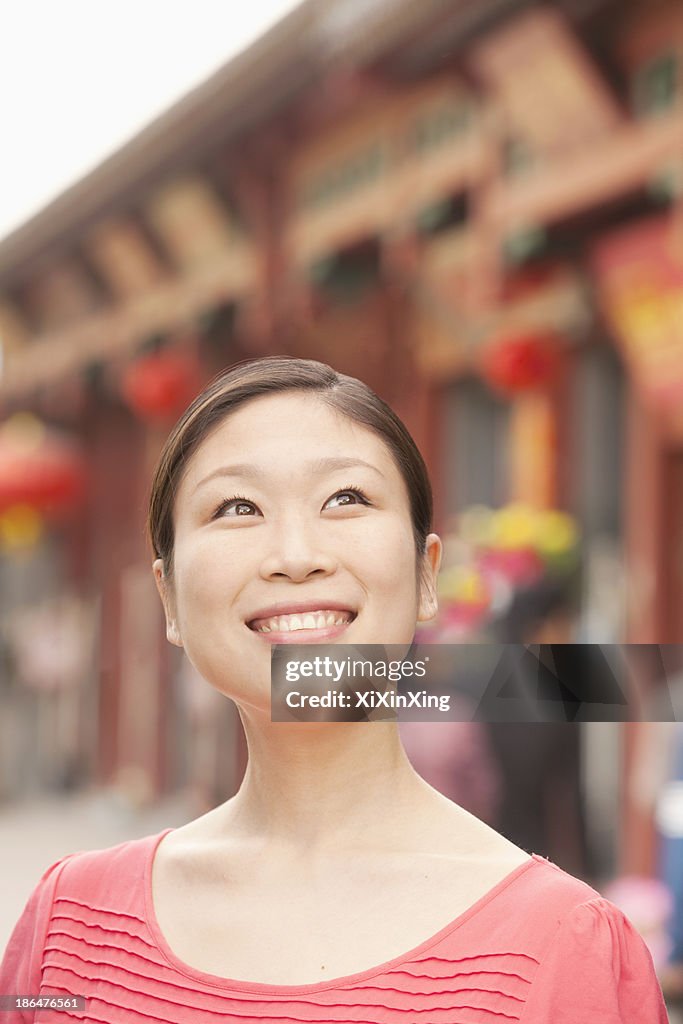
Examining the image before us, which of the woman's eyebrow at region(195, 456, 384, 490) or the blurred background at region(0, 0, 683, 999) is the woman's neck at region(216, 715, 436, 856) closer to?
the woman's eyebrow at region(195, 456, 384, 490)

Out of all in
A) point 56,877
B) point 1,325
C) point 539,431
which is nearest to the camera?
point 56,877

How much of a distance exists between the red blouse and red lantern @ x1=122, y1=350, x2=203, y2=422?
3395 mm

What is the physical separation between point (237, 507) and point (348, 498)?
6cm

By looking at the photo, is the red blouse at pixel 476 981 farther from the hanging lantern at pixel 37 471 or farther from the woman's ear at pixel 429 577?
the hanging lantern at pixel 37 471

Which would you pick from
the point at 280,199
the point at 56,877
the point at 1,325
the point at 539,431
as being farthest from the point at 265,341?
the point at 56,877

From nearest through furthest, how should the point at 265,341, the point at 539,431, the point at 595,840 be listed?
the point at 595,840 < the point at 539,431 < the point at 265,341

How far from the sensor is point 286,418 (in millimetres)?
694

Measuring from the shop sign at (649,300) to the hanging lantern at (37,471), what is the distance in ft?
7.96

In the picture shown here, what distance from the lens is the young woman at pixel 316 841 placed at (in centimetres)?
63

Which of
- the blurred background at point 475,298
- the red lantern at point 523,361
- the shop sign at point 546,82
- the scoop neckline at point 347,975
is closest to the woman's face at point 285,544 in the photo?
the scoop neckline at point 347,975

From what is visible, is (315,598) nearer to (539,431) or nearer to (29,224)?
(539,431)

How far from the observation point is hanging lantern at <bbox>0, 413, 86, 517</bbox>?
4.68 m

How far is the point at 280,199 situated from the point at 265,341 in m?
0.55

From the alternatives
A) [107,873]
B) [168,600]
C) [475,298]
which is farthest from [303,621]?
[475,298]
